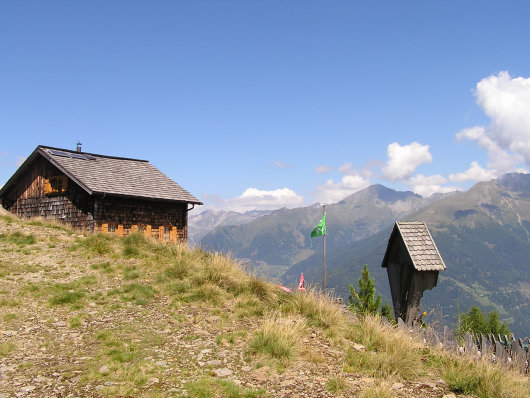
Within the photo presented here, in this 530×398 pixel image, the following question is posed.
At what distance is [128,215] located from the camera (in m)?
25.2

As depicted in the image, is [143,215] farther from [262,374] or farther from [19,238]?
[262,374]

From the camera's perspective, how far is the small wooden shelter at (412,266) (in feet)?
30.5

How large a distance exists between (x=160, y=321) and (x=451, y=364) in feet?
17.8

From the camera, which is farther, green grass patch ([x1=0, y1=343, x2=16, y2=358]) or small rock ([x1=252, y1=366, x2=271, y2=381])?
green grass patch ([x1=0, y1=343, x2=16, y2=358])

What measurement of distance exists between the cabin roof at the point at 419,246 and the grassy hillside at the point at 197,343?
1691 mm

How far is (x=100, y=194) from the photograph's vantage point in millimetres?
23406

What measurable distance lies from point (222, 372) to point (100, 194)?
19.0 m

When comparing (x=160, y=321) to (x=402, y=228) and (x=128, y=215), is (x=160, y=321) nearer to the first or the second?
(x=402, y=228)

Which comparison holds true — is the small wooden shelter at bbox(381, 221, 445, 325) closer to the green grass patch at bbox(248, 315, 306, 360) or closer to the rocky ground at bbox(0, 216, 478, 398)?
the rocky ground at bbox(0, 216, 478, 398)

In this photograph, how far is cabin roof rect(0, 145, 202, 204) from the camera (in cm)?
2416

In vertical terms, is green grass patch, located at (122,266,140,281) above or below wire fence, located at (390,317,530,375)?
above

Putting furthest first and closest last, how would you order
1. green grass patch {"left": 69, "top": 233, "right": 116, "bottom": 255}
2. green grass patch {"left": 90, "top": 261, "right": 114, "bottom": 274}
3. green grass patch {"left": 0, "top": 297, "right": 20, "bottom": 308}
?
green grass patch {"left": 69, "top": 233, "right": 116, "bottom": 255}
green grass patch {"left": 90, "top": 261, "right": 114, "bottom": 274}
green grass patch {"left": 0, "top": 297, "right": 20, "bottom": 308}

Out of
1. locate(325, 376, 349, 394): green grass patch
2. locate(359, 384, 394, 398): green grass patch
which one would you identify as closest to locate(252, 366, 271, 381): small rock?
locate(325, 376, 349, 394): green grass patch

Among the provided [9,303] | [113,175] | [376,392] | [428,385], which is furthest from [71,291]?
[113,175]
